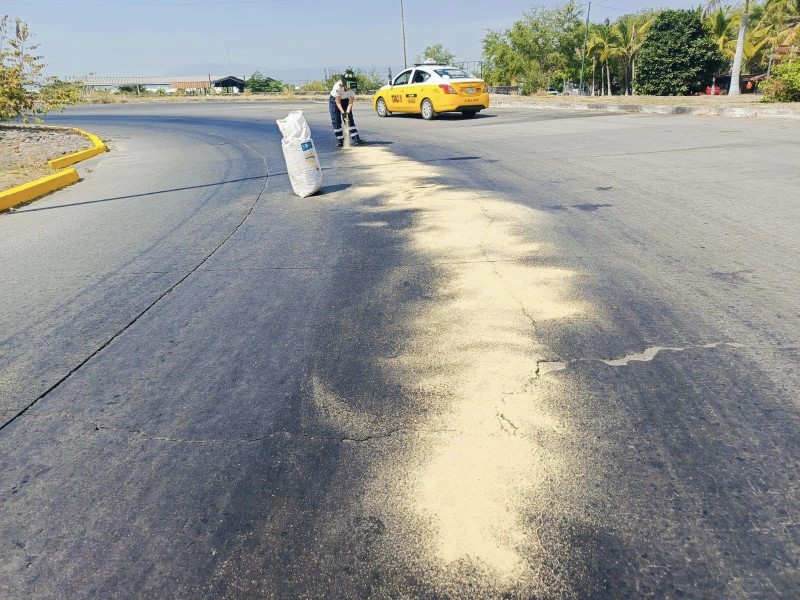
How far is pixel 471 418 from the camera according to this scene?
2.76 meters

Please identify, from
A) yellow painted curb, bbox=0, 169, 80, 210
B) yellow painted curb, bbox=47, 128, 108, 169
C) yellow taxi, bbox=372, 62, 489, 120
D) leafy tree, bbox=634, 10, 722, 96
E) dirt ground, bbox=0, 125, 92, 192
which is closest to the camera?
yellow painted curb, bbox=0, 169, 80, 210

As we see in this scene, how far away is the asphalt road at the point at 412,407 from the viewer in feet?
6.59

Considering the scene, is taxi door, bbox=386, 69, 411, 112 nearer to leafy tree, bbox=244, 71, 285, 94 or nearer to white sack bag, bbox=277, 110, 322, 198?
white sack bag, bbox=277, 110, 322, 198

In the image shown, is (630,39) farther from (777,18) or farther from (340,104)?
(340,104)

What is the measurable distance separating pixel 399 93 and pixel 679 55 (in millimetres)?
26806

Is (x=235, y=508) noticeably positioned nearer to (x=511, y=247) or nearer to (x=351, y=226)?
(x=511, y=247)

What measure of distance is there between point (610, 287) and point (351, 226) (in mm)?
3107

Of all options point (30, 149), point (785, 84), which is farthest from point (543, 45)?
point (30, 149)

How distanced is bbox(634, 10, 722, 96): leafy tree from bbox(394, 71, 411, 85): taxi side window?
26.1 metres

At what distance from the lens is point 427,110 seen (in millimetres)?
19359

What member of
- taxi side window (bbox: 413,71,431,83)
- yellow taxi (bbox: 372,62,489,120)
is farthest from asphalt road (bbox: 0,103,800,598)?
taxi side window (bbox: 413,71,431,83)

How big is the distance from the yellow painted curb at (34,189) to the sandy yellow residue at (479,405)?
661 centimetres

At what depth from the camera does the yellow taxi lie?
60.7ft

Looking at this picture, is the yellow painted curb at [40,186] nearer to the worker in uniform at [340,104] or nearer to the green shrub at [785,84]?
the worker in uniform at [340,104]
